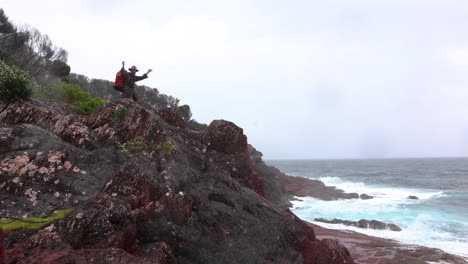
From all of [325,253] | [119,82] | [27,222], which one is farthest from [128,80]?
[325,253]

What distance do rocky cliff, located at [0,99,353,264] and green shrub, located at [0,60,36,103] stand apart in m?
0.33

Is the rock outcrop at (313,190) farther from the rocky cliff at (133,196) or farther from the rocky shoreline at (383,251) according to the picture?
the rocky cliff at (133,196)

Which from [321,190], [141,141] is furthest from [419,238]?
[321,190]

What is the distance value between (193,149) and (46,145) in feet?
13.0

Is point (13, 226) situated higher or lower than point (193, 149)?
lower

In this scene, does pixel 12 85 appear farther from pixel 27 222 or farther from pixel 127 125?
pixel 27 222

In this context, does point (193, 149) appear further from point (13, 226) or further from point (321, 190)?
point (321, 190)

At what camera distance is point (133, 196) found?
847cm

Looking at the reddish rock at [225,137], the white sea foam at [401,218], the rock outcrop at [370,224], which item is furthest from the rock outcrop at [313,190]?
the reddish rock at [225,137]

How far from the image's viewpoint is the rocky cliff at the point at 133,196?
23.3ft

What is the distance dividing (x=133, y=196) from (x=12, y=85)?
238 inches

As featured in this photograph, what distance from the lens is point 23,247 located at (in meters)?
6.66

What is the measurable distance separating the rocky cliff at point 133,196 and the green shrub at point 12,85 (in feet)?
1.10

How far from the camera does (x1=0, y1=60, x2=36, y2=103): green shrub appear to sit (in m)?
11.4
